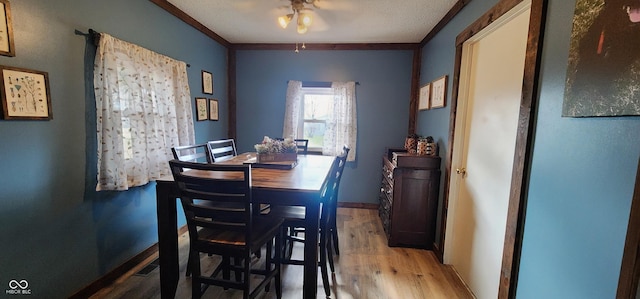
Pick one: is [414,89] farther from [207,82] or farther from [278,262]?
[278,262]

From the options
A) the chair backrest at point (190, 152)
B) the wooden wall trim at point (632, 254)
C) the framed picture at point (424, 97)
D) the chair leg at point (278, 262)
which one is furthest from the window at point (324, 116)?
the wooden wall trim at point (632, 254)

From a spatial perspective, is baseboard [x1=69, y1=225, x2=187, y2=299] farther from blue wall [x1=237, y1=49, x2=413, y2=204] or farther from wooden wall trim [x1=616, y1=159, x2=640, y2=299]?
wooden wall trim [x1=616, y1=159, x2=640, y2=299]

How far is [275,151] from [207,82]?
1799mm

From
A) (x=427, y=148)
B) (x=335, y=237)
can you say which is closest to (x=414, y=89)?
(x=427, y=148)

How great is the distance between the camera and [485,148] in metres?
1.94

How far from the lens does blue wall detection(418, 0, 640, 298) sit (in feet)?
2.89

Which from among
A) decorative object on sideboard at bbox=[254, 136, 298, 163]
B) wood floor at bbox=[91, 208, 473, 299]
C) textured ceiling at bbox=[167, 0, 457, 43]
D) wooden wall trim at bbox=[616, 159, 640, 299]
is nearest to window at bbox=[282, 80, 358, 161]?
textured ceiling at bbox=[167, 0, 457, 43]

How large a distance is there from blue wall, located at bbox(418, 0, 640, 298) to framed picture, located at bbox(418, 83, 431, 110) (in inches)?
72.2

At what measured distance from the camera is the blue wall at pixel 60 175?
4.76ft

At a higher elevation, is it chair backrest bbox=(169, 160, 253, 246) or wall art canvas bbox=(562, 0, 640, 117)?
wall art canvas bbox=(562, 0, 640, 117)

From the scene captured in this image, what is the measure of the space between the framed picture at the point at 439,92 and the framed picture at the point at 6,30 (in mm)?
3117

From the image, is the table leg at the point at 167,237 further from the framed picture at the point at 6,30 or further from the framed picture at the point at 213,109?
the framed picture at the point at 213,109

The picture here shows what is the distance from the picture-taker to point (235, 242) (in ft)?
4.85

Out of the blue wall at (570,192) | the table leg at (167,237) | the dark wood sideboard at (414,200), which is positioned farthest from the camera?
the dark wood sideboard at (414,200)
